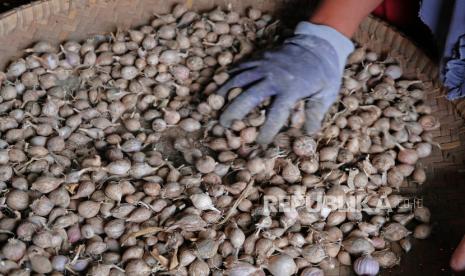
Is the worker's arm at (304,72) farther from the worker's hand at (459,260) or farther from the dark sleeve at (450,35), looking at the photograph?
the worker's hand at (459,260)

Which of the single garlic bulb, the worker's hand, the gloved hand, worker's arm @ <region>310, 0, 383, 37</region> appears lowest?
the single garlic bulb

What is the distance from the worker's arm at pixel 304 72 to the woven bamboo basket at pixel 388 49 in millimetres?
311

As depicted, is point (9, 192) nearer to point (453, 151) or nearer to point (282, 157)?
point (282, 157)

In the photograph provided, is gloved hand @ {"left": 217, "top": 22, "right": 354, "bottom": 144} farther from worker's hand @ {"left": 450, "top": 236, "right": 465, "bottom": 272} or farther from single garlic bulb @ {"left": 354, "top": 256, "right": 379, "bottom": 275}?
worker's hand @ {"left": 450, "top": 236, "right": 465, "bottom": 272}

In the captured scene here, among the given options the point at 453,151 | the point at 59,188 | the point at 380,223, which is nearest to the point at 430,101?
the point at 453,151

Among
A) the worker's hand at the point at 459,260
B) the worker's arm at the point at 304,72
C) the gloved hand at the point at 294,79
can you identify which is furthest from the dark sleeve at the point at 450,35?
the worker's hand at the point at 459,260

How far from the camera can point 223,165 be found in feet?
5.56

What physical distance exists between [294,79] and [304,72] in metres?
0.05

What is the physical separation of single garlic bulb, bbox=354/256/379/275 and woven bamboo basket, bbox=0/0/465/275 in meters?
0.06

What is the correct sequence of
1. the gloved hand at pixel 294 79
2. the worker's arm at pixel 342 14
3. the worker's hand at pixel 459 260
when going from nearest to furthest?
the worker's hand at pixel 459 260
the gloved hand at pixel 294 79
the worker's arm at pixel 342 14

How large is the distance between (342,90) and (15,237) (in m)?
1.19

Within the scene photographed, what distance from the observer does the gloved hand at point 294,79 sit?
1.67 meters

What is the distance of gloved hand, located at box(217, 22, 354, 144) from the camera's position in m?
1.67

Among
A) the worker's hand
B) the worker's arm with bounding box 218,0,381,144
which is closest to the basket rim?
the worker's arm with bounding box 218,0,381,144
